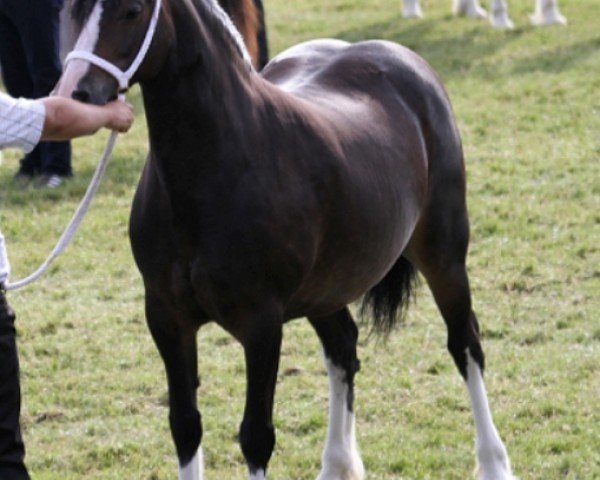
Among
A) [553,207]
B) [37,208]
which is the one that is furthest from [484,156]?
[37,208]

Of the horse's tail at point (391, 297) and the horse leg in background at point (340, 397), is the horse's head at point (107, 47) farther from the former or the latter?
the horse's tail at point (391, 297)

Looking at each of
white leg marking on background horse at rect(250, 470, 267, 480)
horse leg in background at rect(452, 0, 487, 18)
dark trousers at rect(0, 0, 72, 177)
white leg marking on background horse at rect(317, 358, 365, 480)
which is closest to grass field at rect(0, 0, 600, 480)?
white leg marking on background horse at rect(317, 358, 365, 480)

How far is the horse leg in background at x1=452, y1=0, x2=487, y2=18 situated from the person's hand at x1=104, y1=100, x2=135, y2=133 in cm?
1122

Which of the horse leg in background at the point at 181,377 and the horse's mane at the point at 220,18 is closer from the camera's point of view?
the horse's mane at the point at 220,18

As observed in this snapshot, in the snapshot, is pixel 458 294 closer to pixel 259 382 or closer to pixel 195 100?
pixel 259 382

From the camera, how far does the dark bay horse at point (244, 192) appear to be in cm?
382

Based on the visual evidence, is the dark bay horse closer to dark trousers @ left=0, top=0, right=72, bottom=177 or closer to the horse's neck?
the horse's neck

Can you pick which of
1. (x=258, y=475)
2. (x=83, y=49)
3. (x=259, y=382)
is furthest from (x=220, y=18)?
(x=258, y=475)

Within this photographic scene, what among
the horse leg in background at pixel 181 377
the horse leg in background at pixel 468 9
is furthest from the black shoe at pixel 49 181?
the horse leg in background at pixel 468 9

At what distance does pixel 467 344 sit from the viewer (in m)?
5.16

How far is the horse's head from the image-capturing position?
11.5ft

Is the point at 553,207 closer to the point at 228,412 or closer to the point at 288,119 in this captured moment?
the point at 228,412

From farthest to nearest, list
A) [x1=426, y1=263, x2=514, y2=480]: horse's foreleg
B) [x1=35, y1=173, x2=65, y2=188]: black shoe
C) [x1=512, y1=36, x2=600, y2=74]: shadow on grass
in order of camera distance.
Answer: [x1=512, y1=36, x2=600, y2=74]: shadow on grass → [x1=35, y1=173, x2=65, y2=188]: black shoe → [x1=426, y1=263, x2=514, y2=480]: horse's foreleg

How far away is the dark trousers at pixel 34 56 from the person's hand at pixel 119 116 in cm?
535
